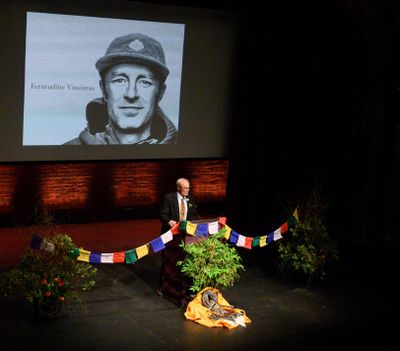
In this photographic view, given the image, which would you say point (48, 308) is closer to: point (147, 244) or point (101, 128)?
point (147, 244)

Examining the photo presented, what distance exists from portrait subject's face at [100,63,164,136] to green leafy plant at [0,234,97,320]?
9.58 feet

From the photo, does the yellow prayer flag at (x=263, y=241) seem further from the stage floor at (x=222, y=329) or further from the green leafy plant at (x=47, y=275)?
the green leafy plant at (x=47, y=275)

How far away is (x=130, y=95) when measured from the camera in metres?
9.94

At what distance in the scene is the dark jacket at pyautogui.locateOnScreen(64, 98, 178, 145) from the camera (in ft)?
32.3

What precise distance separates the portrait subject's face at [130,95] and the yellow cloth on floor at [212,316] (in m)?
3.05

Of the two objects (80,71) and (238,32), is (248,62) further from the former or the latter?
(80,71)

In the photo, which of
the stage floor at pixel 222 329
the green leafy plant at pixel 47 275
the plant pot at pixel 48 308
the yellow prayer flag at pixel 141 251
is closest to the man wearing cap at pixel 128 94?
the stage floor at pixel 222 329

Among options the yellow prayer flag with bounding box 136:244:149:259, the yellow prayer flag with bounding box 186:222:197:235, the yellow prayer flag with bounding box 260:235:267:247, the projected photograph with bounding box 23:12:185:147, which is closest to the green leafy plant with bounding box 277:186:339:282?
the yellow prayer flag with bounding box 260:235:267:247

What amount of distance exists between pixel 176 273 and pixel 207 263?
1.59 feet

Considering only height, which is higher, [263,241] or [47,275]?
[263,241]

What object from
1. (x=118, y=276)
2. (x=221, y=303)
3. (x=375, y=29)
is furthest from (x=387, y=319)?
(x=375, y=29)

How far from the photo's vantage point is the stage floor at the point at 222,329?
705 centimetres

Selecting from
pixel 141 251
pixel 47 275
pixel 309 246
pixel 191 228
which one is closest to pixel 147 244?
pixel 141 251

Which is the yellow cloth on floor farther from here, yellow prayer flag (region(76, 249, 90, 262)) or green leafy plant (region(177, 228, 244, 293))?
yellow prayer flag (region(76, 249, 90, 262))
